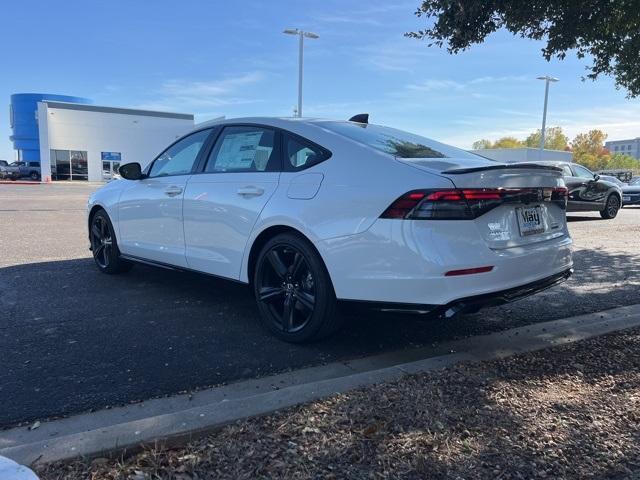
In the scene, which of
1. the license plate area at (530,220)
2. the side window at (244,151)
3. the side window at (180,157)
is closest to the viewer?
the license plate area at (530,220)

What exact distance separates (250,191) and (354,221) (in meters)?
1.06

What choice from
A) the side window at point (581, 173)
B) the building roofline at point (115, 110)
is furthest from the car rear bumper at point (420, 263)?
the building roofline at point (115, 110)

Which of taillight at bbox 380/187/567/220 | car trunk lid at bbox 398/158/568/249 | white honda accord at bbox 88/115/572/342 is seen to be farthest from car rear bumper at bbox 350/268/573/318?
taillight at bbox 380/187/567/220

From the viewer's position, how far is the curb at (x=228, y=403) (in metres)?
2.41

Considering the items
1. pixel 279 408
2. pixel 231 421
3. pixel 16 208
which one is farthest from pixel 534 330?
pixel 16 208

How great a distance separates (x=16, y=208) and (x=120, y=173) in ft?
38.7

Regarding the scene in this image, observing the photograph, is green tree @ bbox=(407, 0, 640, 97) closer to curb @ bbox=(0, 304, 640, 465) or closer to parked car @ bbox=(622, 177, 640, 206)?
curb @ bbox=(0, 304, 640, 465)

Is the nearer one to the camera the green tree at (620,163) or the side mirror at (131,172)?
the side mirror at (131,172)

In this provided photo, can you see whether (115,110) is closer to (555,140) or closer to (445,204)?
(445,204)

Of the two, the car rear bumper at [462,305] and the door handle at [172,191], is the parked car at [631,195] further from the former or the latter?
the door handle at [172,191]

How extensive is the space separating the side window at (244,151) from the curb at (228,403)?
1652 mm

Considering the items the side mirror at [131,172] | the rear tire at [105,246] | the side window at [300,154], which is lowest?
the rear tire at [105,246]

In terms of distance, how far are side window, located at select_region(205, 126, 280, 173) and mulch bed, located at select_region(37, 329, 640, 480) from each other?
6.54 ft

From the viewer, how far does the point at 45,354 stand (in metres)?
3.67
